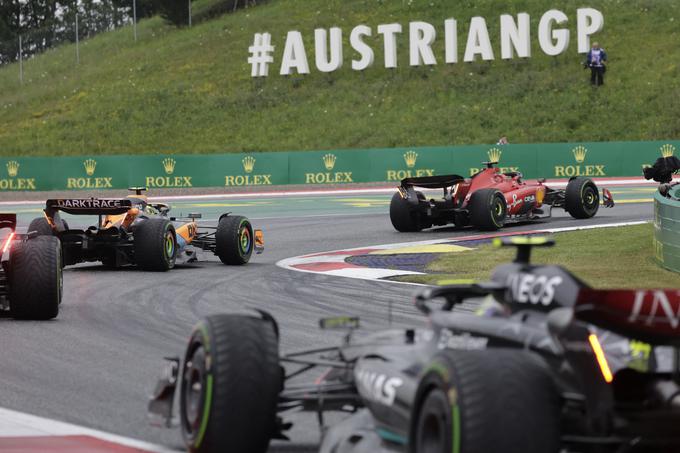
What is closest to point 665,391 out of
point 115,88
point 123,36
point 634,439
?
point 634,439

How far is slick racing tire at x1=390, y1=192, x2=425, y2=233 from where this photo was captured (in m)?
24.6

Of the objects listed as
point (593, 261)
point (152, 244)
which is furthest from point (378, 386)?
point (593, 261)

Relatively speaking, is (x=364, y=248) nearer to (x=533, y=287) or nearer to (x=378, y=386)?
(x=378, y=386)

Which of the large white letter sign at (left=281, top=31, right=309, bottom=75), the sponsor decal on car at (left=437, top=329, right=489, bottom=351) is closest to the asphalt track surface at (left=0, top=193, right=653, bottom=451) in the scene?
the sponsor decal on car at (left=437, top=329, right=489, bottom=351)

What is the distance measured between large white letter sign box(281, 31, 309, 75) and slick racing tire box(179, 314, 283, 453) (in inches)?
2085

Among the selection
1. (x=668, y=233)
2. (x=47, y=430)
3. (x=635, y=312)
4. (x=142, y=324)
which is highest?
(x=635, y=312)

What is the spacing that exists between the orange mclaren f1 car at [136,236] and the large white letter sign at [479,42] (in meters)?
37.7

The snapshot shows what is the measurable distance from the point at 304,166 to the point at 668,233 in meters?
27.1

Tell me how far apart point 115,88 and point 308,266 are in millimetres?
50527

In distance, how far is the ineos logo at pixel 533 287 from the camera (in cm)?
492

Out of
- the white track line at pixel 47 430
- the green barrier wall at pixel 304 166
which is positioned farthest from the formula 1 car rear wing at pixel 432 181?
the green barrier wall at pixel 304 166

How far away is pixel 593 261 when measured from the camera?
1823 centimetres

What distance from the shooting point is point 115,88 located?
221 ft

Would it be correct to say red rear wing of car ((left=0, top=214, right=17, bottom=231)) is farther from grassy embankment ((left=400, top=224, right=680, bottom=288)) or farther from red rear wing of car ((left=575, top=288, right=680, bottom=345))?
red rear wing of car ((left=575, top=288, right=680, bottom=345))
